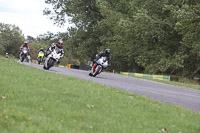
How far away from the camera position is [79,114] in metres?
7.19

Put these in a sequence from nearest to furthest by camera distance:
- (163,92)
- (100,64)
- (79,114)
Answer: (79,114), (163,92), (100,64)

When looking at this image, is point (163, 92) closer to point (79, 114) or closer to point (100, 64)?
point (100, 64)

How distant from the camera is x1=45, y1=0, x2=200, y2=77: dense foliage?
33531 millimetres

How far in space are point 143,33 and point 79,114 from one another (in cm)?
3220

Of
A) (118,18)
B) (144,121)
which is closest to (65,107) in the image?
(144,121)

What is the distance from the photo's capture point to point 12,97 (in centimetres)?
827

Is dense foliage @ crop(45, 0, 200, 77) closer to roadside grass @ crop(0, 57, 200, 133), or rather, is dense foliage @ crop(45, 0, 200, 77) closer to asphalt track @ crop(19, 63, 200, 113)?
asphalt track @ crop(19, 63, 200, 113)

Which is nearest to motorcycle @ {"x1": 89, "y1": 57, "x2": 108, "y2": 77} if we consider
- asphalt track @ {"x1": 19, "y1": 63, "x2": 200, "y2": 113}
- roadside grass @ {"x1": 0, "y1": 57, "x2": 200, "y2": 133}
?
asphalt track @ {"x1": 19, "y1": 63, "x2": 200, "y2": 113}

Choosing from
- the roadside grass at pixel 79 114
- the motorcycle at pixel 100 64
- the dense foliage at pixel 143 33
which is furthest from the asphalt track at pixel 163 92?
the dense foliage at pixel 143 33

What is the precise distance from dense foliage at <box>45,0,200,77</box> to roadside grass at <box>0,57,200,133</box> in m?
22.4

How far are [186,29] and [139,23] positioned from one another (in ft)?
20.7

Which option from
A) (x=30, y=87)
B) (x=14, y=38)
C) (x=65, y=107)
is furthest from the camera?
(x=14, y=38)

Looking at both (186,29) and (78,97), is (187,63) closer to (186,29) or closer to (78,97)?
(186,29)

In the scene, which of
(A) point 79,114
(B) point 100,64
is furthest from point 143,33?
(A) point 79,114
